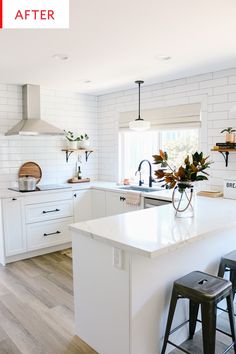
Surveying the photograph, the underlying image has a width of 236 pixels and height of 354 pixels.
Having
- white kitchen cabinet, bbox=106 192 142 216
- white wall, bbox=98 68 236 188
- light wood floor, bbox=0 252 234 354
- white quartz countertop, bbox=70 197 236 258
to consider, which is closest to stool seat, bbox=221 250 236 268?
white quartz countertop, bbox=70 197 236 258

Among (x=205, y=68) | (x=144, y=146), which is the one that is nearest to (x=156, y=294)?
(x=205, y=68)

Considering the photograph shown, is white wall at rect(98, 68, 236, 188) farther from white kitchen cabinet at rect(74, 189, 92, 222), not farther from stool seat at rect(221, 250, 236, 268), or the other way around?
white kitchen cabinet at rect(74, 189, 92, 222)

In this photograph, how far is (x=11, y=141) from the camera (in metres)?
4.28

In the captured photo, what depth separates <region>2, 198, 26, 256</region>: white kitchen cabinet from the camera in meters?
3.75

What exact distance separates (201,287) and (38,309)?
163 centimetres

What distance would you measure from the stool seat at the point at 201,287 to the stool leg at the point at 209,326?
5 centimetres

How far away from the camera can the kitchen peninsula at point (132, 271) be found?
181 centimetres

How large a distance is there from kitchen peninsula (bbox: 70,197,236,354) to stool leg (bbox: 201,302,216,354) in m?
0.33

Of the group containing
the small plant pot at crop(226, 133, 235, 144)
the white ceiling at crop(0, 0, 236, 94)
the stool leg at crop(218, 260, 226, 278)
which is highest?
the white ceiling at crop(0, 0, 236, 94)

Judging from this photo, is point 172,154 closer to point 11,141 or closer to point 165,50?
point 165,50

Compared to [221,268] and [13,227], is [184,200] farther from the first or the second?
[13,227]

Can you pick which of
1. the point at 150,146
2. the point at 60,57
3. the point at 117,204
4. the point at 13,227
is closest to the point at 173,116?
the point at 150,146

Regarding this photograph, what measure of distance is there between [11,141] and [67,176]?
1077mm

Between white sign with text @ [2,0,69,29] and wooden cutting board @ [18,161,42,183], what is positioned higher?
white sign with text @ [2,0,69,29]
